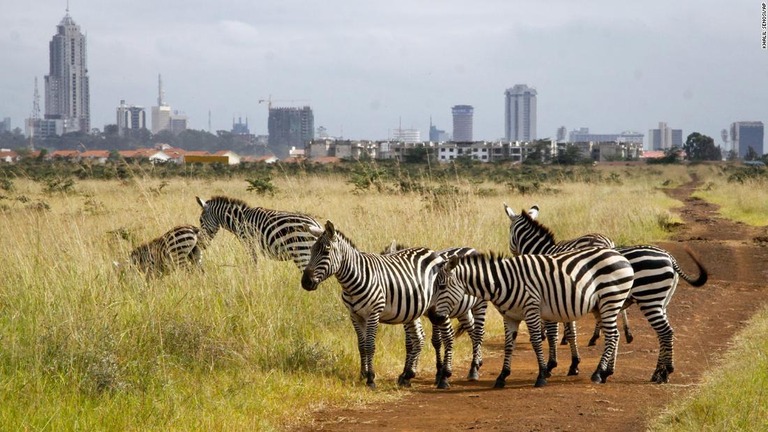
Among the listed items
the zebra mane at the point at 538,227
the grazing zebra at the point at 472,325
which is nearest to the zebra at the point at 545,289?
the grazing zebra at the point at 472,325

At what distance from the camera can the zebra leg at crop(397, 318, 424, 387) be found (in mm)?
8898

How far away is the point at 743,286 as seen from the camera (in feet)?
51.9

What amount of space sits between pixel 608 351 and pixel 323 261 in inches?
106

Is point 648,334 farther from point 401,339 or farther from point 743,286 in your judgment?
point 743,286

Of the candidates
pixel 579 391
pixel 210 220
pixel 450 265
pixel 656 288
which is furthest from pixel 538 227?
pixel 210 220

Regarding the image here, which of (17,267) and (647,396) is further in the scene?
(17,267)

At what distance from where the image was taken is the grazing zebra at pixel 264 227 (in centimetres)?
1259

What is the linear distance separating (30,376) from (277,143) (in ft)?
569

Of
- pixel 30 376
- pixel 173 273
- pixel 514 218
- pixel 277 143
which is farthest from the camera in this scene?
pixel 277 143

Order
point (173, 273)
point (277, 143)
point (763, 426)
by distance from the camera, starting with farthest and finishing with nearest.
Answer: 1. point (277, 143)
2. point (173, 273)
3. point (763, 426)

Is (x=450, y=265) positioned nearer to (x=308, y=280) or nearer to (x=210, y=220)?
(x=308, y=280)

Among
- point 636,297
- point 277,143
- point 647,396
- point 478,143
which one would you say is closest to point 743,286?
point 636,297

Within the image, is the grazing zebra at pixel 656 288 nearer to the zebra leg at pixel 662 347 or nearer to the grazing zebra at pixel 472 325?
the zebra leg at pixel 662 347

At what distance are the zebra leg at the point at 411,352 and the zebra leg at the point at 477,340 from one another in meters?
0.54
